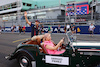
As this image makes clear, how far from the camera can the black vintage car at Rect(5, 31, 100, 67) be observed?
8.23 ft

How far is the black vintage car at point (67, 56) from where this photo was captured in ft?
8.23

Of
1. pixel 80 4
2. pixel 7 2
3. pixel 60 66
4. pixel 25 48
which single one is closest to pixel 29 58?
pixel 25 48

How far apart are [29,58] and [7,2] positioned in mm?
41670

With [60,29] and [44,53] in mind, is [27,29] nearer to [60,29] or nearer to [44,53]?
[60,29]

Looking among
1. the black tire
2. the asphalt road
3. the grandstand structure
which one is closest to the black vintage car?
the black tire

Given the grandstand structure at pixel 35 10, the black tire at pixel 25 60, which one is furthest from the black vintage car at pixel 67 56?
the grandstand structure at pixel 35 10

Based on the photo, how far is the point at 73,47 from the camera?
2654 mm

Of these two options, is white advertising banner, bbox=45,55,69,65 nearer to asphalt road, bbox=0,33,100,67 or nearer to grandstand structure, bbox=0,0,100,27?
asphalt road, bbox=0,33,100,67

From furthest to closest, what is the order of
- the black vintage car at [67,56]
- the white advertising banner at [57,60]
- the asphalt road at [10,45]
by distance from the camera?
the asphalt road at [10,45] < the white advertising banner at [57,60] < the black vintage car at [67,56]

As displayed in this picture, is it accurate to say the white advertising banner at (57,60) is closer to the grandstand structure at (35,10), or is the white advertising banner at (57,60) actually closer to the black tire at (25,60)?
the black tire at (25,60)

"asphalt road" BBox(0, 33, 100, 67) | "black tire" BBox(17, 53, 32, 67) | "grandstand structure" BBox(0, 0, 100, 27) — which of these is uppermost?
"grandstand structure" BBox(0, 0, 100, 27)

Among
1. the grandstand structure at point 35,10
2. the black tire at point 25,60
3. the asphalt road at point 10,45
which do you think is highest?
the grandstand structure at point 35,10

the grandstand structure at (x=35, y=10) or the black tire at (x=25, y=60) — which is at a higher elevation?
the grandstand structure at (x=35, y=10)

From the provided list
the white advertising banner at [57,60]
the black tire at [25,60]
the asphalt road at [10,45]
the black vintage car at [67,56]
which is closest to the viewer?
the black vintage car at [67,56]
